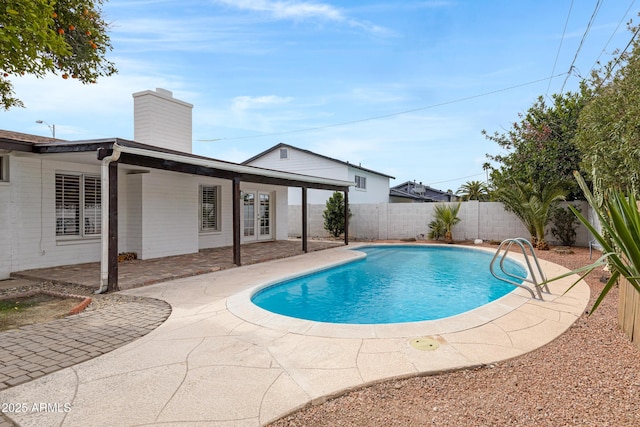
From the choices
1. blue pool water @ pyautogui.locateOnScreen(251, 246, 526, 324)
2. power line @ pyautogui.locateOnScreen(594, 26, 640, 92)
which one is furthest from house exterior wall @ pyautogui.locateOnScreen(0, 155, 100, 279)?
power line @ pyautogui.locateOnScreen(594, 26, 640, 92)

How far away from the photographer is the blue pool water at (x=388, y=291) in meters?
6.26

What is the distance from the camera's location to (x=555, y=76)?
Answer: 13.5 m

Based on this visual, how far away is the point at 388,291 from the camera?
779 cm

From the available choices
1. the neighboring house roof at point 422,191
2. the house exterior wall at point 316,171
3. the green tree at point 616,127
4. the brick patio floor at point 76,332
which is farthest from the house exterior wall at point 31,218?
the neighboring house roof at point 422,191

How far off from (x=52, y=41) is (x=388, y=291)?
696 cm

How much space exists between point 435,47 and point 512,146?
5.42 metres

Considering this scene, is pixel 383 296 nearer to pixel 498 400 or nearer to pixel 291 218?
Result: pixel 498 400

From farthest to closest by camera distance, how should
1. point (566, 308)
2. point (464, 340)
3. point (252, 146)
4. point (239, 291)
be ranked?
point (252, 146) → point (239, 291) → point (566, 308) → point (464, 340)

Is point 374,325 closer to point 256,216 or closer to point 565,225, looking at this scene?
point 256,216

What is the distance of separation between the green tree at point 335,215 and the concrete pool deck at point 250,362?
11.6m

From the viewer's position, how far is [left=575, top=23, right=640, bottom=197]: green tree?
6445 millimetres

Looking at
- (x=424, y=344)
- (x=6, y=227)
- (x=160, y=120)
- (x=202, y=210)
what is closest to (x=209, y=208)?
(x=202, y=210)

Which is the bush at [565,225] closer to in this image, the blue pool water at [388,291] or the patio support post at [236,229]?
the blue pool water at [388,291]

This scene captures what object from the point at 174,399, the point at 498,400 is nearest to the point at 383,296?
the point at 498,400
